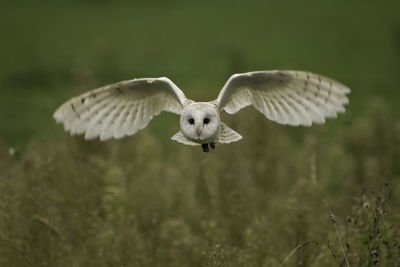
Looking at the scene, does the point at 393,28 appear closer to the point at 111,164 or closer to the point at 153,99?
the point at 111,164

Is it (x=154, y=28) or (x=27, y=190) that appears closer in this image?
(x=27, y=190)

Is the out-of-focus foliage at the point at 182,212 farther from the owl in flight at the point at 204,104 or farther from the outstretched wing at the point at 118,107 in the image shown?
the outstretched wing at the point at 118,107

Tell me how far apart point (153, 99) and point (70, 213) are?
1.75 meters

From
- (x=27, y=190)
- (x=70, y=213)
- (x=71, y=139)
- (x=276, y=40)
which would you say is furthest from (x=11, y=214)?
(x=276, y=40)

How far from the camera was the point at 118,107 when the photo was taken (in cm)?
296

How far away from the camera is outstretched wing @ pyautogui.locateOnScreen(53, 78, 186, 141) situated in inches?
107

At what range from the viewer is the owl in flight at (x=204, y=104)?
255cm

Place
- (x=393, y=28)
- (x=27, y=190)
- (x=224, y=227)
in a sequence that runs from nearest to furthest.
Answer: (x=27, y=190)
(x=224, y=227)
(x=393, y=28)

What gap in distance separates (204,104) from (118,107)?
0.65 meters

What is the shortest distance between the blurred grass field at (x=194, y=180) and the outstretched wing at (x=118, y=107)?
3.00 ft

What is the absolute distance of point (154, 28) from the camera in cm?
1970

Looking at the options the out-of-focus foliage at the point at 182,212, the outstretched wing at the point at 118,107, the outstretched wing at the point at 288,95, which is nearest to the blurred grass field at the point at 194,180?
the out-of-focus foliage at the point at 182,212

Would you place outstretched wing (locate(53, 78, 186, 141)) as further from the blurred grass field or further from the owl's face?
the blurred grass field

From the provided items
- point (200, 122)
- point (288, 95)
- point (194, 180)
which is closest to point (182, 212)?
point (194, 180)
